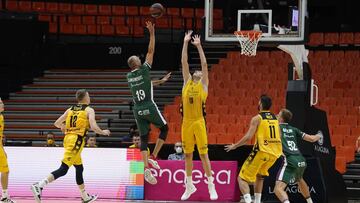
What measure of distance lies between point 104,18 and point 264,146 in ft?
50.5

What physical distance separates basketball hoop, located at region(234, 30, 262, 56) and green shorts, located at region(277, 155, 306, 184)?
2.07 m

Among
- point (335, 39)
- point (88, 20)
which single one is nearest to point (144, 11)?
point (88, 20)

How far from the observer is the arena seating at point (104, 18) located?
25.3 meters

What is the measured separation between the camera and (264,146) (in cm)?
1138

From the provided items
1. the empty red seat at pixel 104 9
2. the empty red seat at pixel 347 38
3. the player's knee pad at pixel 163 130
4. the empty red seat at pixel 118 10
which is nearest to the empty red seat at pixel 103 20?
the empty red seat at pixel 104 9

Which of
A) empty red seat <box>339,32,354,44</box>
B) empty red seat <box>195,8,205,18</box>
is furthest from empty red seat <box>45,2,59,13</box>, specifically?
empty red seat <box>339,32,354,44</box>

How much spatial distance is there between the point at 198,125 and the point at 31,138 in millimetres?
10922

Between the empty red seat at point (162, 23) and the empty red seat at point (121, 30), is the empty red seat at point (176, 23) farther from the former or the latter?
the empty red seat at point (121, 30)

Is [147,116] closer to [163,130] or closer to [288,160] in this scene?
[163,130]

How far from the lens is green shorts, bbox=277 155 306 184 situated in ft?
39.0

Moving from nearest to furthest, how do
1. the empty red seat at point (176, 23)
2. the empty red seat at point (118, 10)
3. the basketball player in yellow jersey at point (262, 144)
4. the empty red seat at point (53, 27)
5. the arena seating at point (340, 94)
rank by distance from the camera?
the basketball player in yellow jersey at point (262, 144)
the arena seating at point (340, 94)
the empty red seat at point (53, 27)
the empty red seat at point (176, 23)
the empty red seat at point (118, 10)

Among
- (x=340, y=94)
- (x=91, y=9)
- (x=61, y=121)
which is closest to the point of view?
(x=61, y=121)

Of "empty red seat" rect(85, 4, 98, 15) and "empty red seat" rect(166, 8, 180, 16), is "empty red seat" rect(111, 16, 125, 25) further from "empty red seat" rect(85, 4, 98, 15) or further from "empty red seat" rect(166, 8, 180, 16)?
"empty red seat" rect(166, 8, 180, 16)

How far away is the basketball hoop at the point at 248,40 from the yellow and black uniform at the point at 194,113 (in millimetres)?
1845
